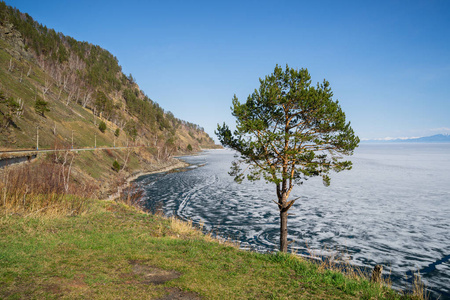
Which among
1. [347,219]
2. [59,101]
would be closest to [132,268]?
Answer: [347,219]

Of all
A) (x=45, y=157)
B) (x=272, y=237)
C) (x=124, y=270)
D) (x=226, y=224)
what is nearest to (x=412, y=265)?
(x=272, y=237)

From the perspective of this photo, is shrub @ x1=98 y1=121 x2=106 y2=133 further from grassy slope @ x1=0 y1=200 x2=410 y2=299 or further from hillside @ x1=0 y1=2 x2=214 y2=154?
grassy slope @ x1=0 y1=200 x2=410 y2=299

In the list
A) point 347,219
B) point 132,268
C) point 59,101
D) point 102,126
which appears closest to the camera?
point 132,268

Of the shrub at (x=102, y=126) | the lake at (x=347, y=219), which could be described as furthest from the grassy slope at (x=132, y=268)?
the shrub at (x=102, y=126)

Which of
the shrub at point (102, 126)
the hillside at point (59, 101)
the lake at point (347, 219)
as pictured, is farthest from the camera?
the shrub at point (102, 126)

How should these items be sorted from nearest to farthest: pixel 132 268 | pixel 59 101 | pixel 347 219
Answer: pixel 132 268 → pixel 347 219 → pixel 59 101

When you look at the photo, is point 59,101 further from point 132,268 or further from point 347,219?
point 132,268

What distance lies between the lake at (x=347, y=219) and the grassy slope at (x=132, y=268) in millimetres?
8262

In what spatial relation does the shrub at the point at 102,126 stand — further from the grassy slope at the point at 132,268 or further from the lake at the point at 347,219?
the grassy slope at the point at 132,268

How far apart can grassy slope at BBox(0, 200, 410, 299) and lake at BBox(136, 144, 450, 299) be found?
8262mm

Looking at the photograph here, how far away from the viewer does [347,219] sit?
29172 millimetres

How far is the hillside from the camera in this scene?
4618 cm

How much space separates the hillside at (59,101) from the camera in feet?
152

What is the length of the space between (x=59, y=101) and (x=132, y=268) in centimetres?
8183
